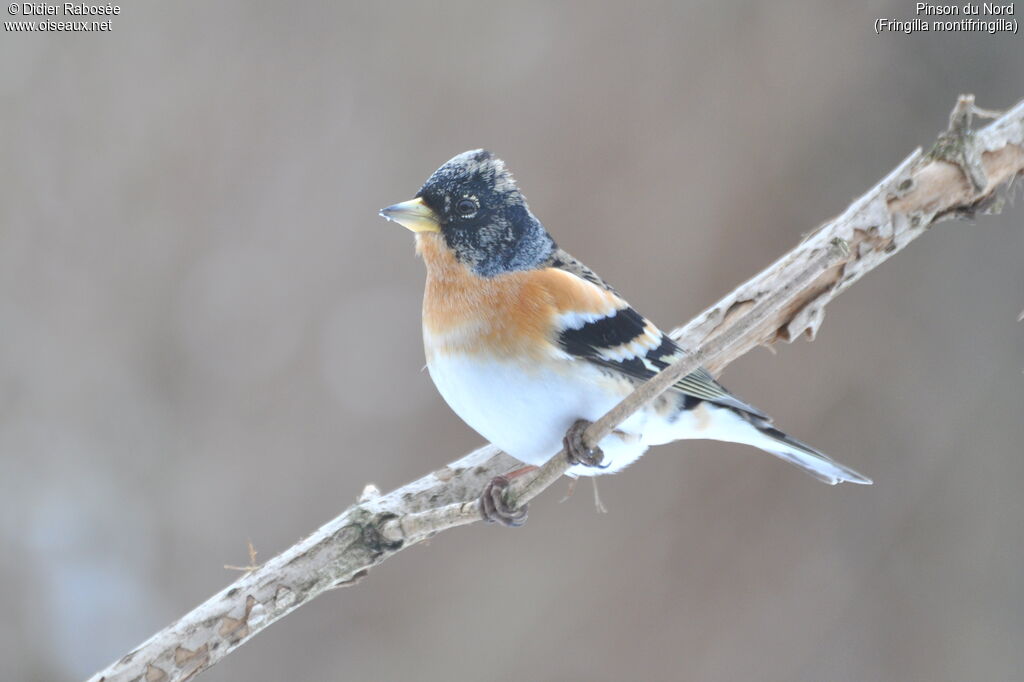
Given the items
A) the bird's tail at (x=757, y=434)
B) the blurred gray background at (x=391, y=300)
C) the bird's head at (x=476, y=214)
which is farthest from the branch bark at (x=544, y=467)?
Result: the blurred gray background at (x=391, y=300)

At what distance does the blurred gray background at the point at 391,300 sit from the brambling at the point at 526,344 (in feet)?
4.29

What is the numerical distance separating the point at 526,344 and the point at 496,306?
94 mm

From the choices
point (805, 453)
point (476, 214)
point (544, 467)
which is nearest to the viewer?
point (544, 467)

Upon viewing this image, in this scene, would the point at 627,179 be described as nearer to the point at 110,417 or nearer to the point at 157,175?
the point at 157,175

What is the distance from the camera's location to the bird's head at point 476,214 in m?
1.57

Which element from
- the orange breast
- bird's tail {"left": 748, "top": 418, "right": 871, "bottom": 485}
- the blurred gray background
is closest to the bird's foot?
the orange breast

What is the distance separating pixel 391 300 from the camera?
3062 mm

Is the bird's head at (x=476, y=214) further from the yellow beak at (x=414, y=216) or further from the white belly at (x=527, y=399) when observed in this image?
the white belly at (x=527, y=399)

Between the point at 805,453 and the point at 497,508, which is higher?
the point at 805,453

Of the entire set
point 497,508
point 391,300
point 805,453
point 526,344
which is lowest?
point 497,508

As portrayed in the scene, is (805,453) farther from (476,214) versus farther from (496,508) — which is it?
(476,214)

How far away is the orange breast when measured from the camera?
1.50m

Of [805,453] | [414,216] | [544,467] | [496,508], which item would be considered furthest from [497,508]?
[805,453]

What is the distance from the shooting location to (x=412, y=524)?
1.51 meters
